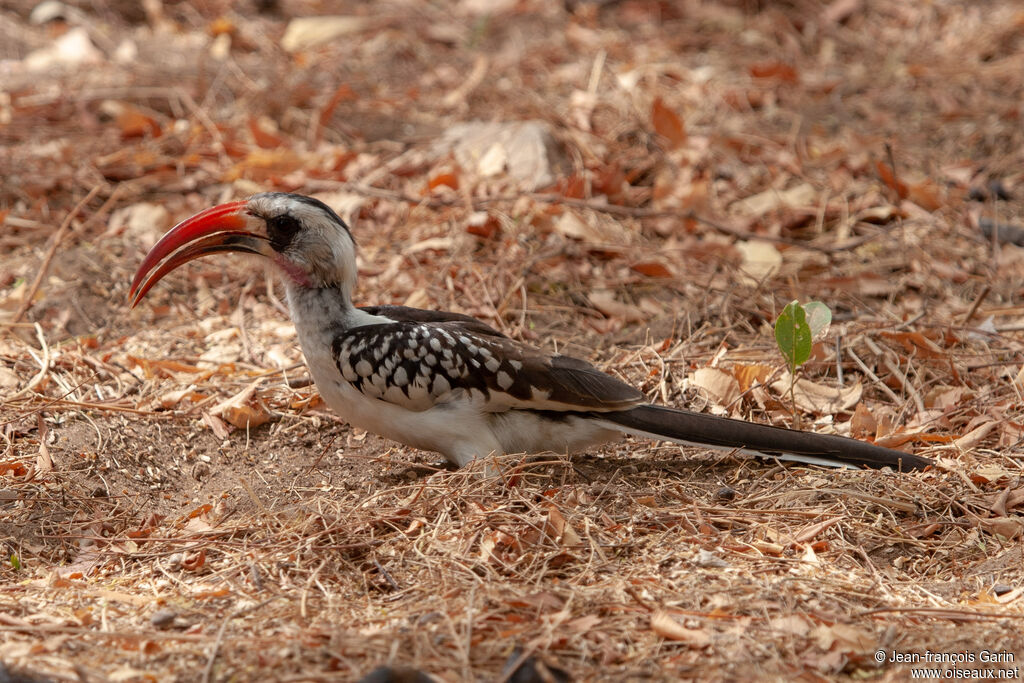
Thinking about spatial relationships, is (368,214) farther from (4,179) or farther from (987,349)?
(987,349)

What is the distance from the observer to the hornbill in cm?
346

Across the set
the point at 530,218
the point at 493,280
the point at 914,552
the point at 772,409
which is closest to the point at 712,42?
the point at 530,218

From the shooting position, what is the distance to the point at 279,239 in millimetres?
3592

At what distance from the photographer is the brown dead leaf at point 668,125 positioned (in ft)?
20.3

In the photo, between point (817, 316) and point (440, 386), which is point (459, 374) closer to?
point (440, 386)

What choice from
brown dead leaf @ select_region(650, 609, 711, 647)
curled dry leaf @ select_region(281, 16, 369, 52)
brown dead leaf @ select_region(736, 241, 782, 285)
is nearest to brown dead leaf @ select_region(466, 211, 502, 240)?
brown dead leaf @ select_region(736, 241, 782, 285)

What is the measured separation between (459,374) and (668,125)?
128 inches

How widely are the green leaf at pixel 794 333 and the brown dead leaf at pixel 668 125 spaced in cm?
276

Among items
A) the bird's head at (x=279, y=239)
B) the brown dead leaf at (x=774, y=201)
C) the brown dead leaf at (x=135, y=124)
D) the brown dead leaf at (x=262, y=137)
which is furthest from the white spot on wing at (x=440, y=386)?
the brown dead leaf at (x=135, y=124)

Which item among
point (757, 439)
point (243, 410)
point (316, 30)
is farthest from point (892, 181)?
point (316, 30)

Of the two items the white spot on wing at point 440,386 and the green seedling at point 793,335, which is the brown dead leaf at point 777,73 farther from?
the white spot on wing at point 440,386

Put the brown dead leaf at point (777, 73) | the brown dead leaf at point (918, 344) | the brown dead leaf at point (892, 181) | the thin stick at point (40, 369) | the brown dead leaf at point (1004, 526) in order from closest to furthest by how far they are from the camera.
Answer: the brown dead leaf at point (1004, 526) → the thin stick at point (40, 369) → the brown dead leaf at point (918, 344) → the brown dead leaf at point (892, 181) → the brown dead leaf at point (777, 73)

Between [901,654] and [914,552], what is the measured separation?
64 cm

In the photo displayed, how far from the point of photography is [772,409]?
3.99 meters
